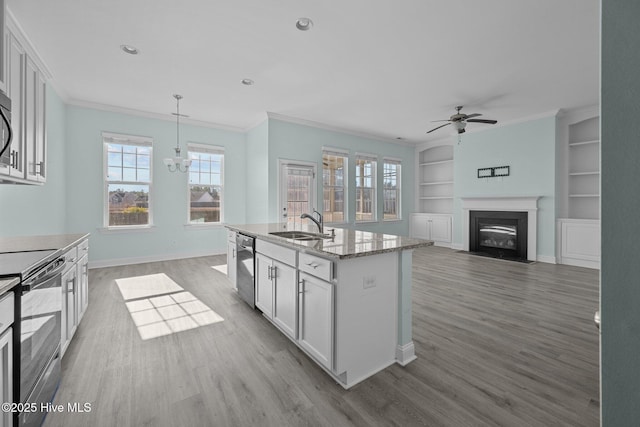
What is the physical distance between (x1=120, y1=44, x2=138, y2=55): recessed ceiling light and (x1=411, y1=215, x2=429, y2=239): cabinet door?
7273 mm

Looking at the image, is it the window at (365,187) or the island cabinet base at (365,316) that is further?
the window at (365,187)

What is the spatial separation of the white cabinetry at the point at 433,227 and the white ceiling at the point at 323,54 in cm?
311

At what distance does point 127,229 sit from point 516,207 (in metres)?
7.91

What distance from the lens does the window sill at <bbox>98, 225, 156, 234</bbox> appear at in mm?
5281

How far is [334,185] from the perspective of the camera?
6.89 m

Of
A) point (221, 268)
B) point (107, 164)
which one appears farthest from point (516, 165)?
point (107, 164)

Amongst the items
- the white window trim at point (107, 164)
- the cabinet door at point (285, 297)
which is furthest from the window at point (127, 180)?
the cabinet door at point (285, 297)

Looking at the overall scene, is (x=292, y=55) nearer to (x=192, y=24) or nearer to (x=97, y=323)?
(x=192, y=24)

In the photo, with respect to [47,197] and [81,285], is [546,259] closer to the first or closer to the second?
[81,285]

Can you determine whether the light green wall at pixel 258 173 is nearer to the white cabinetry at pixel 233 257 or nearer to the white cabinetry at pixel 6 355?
the white cabinetry at pixel 233 257

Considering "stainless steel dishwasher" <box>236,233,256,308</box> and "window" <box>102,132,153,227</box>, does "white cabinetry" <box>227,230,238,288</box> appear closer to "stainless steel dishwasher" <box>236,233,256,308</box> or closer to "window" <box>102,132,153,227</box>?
"stainless steel dishwasher" <box>236,233,256,308</box>

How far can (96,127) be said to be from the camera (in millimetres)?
5176

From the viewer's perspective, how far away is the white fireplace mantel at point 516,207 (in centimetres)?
578

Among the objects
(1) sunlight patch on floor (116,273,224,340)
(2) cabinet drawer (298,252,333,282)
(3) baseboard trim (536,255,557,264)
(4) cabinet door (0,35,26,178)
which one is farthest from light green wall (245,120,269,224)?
(3) baseboard trim (536,255,557,264)
